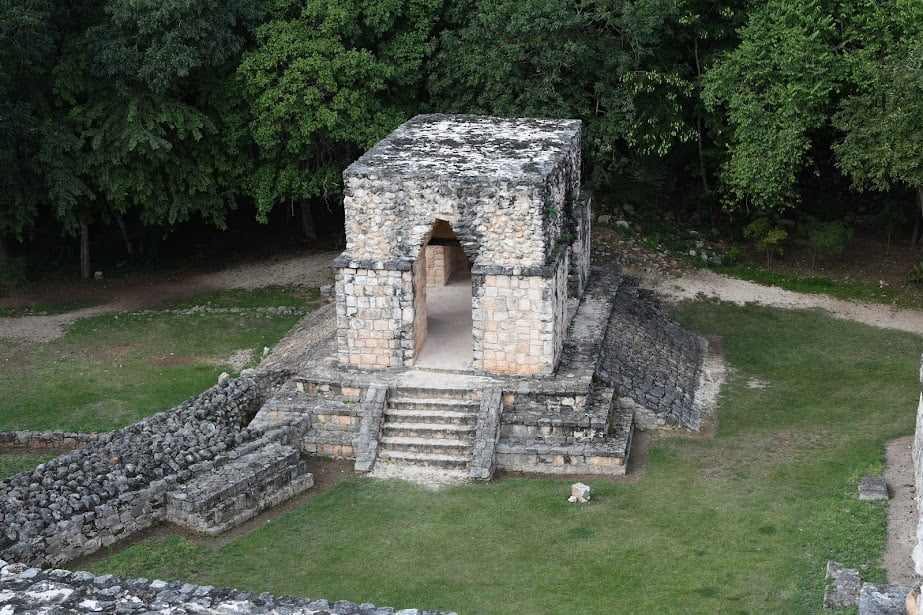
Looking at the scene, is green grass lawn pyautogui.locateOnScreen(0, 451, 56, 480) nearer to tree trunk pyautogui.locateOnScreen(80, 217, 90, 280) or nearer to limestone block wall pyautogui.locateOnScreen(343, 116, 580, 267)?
limestone block wall pyautogui.locateOnScreen(343, 116, 580, 267)

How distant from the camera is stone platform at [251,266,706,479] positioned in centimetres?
1758

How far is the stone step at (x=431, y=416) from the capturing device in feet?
59.5

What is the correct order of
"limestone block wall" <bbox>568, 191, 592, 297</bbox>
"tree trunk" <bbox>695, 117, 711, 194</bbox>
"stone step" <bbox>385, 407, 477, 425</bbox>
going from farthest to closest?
Result: 1. "tree trunk" <bbox>695, 117, 711, 194</bbox>
2. "limestone block wall" <bbox>568, 191, 592, 297</bbox>
3. "stone step" <bbox>385, 407, 477, 425</bbox>

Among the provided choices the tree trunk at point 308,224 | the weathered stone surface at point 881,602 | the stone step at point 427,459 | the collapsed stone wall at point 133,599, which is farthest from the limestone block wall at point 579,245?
the weathered stone surface at point 881,602

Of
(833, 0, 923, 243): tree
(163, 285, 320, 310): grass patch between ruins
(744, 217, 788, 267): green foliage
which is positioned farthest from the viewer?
(744, 217, 788, 267): green foliage

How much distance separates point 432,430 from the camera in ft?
59.2

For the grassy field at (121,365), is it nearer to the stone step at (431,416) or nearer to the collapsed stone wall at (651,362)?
the stone step at (431,416)

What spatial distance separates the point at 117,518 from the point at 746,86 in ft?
51.4

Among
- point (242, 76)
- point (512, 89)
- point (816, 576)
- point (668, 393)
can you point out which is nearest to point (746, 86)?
point (512, 89)

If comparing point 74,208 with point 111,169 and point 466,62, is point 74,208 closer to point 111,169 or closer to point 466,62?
point 111,169

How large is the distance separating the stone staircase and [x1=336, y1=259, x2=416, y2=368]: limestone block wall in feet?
2.83

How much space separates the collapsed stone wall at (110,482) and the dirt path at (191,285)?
23.0 feet

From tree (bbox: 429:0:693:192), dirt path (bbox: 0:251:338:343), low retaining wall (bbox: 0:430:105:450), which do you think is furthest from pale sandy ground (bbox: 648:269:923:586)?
low retaining wall (bbox: 0:430:105:450)

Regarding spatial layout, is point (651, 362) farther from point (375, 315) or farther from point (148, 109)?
point (148, 109)
